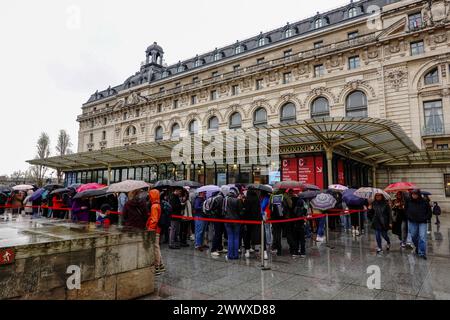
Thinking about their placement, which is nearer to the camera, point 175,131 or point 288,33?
point 288,33

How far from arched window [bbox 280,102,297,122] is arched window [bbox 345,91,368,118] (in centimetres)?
522

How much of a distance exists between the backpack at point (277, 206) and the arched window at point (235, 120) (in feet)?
81.5

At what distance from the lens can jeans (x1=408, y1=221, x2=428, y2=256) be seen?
7203 millimetres

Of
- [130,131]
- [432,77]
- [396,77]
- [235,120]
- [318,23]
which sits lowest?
[235,120]

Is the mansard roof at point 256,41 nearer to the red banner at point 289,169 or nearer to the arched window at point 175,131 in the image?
the arched window at point 175,131

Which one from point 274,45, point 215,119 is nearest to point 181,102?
point 215,119

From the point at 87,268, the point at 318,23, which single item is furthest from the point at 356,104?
the point at 87,268

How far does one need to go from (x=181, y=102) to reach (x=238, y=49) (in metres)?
10.6

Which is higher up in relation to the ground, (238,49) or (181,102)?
(238,49)

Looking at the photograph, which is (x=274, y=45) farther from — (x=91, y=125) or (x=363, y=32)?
(x=91, y=125)

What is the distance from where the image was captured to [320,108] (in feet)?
89.3

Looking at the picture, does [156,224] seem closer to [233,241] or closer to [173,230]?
[233,241]

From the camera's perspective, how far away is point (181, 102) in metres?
37.4

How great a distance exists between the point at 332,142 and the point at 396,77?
1439 cm
